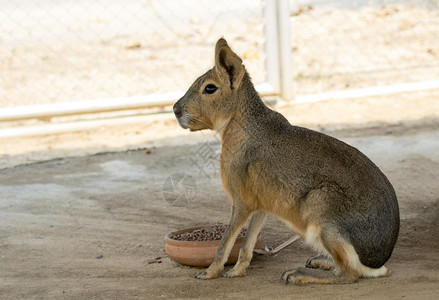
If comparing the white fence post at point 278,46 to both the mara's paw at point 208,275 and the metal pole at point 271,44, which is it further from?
the mara's paw at point 208,275

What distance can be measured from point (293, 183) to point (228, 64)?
2.59ft

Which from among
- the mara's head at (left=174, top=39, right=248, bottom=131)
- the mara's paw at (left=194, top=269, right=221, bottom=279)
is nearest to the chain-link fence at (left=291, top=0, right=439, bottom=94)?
the mara's head at (left=174, top=39, right=248, bottom=131)

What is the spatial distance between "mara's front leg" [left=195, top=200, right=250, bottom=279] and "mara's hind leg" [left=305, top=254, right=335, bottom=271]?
0.48m

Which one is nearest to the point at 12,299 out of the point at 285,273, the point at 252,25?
the point at 285,273

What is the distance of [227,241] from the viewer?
13.6 feet

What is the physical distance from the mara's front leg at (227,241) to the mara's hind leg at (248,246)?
87 millimetres

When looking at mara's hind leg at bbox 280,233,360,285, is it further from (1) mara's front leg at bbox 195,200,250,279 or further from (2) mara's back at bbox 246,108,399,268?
(1) mara's front leg at bbox 195,200,250,279

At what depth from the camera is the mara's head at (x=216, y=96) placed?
420 centimetres

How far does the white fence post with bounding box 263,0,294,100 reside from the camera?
28.9ft

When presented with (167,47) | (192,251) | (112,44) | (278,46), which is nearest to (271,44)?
(278,46)

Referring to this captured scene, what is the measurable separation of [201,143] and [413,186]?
259 cm

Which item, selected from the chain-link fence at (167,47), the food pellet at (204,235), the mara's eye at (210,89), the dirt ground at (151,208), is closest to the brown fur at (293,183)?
the mara's eye at (210,89)

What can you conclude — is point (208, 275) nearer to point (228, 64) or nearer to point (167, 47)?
point (228, 64)

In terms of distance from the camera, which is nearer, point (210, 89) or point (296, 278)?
point (296, 278)
